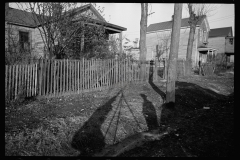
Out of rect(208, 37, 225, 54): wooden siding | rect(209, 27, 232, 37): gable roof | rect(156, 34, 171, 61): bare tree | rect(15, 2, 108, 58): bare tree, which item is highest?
rect(209, 27, 232, 37): gable roof

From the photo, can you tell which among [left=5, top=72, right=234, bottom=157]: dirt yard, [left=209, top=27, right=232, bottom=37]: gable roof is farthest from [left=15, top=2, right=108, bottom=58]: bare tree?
[left=209, top=27, right=232, bottom=37]: gable roof

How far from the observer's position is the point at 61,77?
6.99 metres

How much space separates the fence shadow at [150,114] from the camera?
4955 millimetres

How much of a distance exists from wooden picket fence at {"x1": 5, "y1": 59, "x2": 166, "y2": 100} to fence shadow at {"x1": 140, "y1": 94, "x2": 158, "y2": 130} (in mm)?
2969

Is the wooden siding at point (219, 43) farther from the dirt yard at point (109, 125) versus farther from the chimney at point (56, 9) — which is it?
the chimney at point (56, 9)

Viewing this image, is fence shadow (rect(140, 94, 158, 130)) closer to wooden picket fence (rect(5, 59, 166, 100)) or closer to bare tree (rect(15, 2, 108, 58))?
wooden picket fence (rect(5, 59, 166, 100))

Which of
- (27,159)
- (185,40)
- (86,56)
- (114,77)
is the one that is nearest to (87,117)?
(27,159)

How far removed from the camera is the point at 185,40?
2772 centimetres

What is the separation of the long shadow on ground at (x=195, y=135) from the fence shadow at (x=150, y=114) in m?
0.36

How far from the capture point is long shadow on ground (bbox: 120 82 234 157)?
10.9 ft

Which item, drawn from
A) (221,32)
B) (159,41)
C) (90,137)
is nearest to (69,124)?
(90,137)

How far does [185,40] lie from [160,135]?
27.0m

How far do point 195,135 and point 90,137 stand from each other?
2682mm

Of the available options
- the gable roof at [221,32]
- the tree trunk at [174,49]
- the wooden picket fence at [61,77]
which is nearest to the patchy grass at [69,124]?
the wooden picket fence at [61,77]
